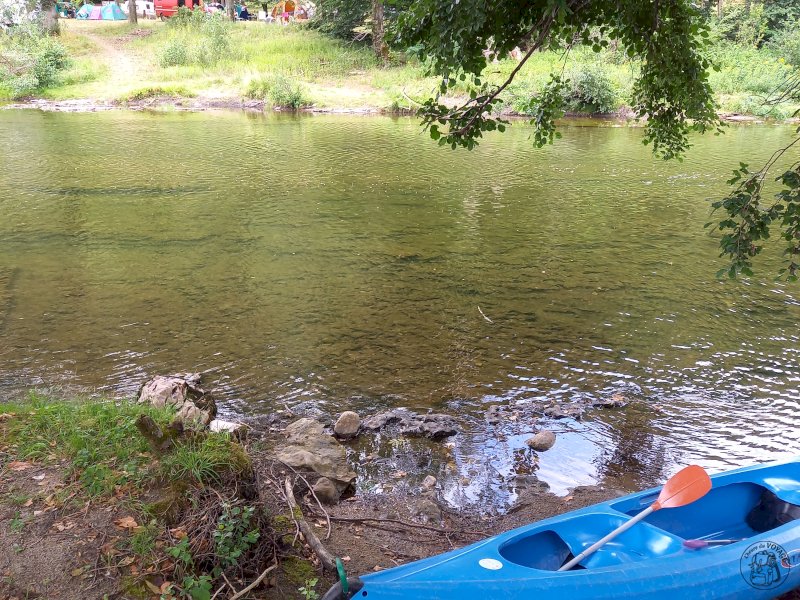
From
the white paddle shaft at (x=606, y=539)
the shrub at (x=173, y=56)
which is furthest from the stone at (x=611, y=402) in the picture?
the shrub at (x=173, y=56)

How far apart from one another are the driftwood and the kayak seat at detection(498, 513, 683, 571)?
1.01 meters

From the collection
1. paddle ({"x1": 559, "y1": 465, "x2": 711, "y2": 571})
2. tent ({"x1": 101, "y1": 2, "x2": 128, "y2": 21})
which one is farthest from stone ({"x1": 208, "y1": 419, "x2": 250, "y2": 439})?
tent ({"x1": 101, "y1": 2, "x2": 128, "y2": 21})

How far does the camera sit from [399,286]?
1038 centimetres

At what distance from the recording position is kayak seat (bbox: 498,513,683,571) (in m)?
4.04

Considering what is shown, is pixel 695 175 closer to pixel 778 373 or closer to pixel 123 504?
pixel 778 373

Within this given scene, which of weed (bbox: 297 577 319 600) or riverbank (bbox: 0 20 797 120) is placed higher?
riverbank (bbox: 0 20 797 120)

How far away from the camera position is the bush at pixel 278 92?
95.9ft

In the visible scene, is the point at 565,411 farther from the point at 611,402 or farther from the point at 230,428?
the point at 230,428

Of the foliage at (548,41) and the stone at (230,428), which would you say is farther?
the stone at (230,428)

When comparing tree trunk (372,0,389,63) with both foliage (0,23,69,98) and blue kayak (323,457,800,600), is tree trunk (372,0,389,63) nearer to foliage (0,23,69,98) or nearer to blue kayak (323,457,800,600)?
foliage (0,23,69,98)

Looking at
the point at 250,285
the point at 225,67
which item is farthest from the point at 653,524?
the point at 225,67

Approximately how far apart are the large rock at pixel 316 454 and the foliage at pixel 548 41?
2.72 meters

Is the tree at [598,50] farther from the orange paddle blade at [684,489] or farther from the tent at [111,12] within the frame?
the tent at [111,12]

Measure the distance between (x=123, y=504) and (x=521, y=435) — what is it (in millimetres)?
3761
